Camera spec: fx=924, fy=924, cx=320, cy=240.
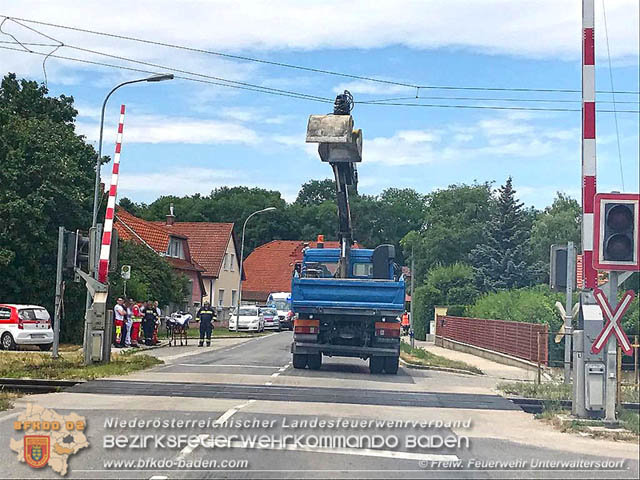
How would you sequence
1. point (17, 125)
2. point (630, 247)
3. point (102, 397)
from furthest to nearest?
point (17, 125) < point (102, 397) < point (630, 247)

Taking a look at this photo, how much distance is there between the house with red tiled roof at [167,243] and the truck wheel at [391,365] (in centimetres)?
3402

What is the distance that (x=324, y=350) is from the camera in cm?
2147

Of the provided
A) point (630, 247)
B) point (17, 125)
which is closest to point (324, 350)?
point (630, 247)

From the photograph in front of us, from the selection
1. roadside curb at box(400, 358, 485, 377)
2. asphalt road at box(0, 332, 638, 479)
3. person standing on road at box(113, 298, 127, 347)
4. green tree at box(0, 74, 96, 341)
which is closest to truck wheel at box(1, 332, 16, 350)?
green tree at box(0, 74, 96, 341)

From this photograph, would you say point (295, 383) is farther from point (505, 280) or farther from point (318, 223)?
point (318, 223)

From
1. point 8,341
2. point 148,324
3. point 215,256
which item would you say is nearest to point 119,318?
point 148,324

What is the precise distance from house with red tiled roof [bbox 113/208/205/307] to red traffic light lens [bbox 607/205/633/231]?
1721 inches

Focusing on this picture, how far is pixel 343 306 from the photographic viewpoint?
21.1 m

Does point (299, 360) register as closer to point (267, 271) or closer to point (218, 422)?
point (218, 422)

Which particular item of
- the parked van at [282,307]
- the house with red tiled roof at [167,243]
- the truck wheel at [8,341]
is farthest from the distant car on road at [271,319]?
the truck wheel at [8,341]

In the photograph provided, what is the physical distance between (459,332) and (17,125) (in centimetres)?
2103

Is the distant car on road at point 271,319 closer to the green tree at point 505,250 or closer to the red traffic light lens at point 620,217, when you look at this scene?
the green tree at point 505,250

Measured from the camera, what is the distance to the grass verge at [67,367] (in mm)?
18297

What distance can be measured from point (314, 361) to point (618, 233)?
11231 mm
